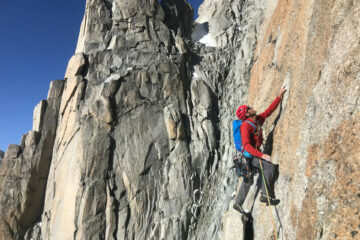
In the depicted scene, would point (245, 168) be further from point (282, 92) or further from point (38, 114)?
point (38, 114)

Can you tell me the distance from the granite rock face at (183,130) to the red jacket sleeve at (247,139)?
81cm

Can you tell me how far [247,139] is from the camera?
577 cm

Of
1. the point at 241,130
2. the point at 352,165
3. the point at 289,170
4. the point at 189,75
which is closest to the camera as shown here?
the point at 352,165

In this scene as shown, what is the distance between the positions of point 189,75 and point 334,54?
1396 cm

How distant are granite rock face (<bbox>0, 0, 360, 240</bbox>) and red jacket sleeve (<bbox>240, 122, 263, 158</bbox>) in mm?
812

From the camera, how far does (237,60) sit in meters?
18.8

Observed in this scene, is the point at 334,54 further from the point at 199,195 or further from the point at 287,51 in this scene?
the point at 199,195

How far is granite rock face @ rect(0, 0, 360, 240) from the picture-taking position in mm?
4312

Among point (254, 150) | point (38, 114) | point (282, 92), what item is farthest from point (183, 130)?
point (38, 114)

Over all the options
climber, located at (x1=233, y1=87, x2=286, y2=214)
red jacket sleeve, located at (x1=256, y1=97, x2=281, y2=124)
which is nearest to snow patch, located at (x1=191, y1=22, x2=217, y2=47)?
red jacket sleeve, located at (x1=256, y1=97, x2=281, y2=124)

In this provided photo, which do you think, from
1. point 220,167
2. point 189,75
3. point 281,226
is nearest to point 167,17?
point 189,75

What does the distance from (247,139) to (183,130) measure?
9.68 m

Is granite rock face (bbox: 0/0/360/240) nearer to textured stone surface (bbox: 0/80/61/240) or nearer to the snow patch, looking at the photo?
textured stone surface (bbox: 0/80/61/240)

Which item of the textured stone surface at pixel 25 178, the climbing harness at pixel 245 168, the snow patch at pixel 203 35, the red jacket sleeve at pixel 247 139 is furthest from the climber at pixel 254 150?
the snow patch at pixel 203 35
